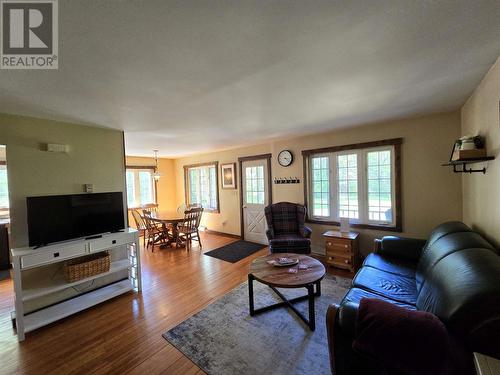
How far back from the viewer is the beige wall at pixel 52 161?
2.36m

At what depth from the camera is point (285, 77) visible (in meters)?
1.80

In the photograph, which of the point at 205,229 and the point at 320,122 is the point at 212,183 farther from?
the point at 320,122

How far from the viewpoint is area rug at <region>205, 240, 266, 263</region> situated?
415 cm

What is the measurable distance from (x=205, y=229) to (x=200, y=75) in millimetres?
5226

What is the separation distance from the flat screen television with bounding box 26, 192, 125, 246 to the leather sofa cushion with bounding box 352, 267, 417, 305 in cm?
307

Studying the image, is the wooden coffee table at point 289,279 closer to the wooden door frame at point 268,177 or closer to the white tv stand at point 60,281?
the white tv stand at point 60,281

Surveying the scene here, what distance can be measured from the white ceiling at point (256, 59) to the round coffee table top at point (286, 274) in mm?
1851

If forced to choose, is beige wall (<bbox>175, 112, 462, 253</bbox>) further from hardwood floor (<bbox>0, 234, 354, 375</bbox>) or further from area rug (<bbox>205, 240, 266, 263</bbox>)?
hardwood floor (<bbox>0, 234, 354, 375</bbox>)

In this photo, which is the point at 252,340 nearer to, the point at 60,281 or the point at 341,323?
the point at 341,323

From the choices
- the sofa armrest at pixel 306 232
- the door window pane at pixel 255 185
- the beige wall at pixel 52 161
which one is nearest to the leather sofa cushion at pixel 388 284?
the sofa armrest at pixel 306 232

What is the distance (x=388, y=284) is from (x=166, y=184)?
20.8 ft

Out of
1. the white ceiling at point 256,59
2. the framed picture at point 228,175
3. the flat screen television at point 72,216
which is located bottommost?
the flat screen television at point 72,216

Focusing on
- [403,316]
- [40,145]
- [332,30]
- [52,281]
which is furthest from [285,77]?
[52,281]

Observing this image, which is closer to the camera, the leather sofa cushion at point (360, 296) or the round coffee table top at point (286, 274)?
the leather sofa cushion at point (360, 296)
